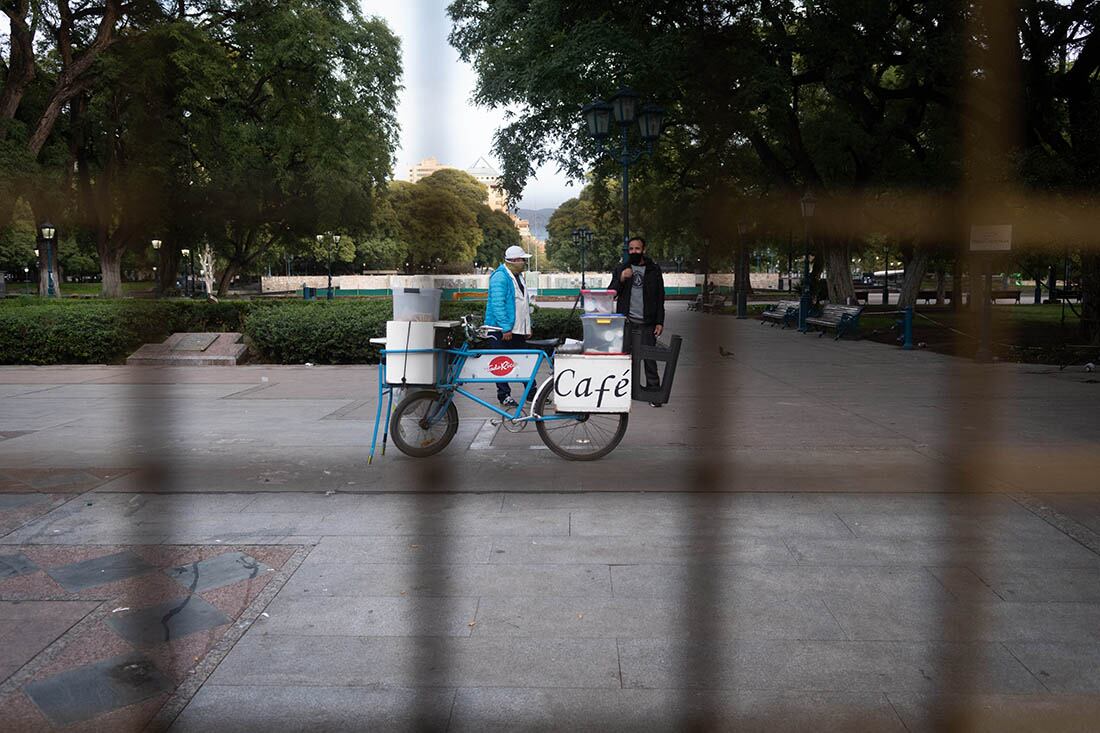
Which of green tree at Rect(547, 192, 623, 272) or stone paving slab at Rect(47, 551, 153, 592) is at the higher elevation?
green tree at Rect(547, 192, 623, 272)

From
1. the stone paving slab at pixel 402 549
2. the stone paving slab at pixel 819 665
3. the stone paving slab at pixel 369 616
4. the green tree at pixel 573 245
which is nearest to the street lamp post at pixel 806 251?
the stone paving slab at pixel 402 549

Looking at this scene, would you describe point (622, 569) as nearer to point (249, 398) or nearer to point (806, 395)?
point (806, 395)

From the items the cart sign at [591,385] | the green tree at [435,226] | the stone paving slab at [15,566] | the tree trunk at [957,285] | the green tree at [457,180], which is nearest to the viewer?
the green tree at [457,180]

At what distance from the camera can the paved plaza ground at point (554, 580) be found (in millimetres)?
2527

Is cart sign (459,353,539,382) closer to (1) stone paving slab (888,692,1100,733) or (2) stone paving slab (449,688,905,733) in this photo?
(2) stone paving slab (449,688,905,733)

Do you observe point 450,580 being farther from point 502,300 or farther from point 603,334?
point 502,300

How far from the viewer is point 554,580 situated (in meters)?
3.51

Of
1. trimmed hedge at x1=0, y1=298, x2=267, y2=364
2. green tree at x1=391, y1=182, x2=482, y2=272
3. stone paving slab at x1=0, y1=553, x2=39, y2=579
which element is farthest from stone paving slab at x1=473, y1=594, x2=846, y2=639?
green tree at x1=391, y1=182, x2=482, y2=272

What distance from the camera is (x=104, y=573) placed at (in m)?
3.58

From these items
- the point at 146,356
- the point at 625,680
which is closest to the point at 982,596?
the point at 625,680

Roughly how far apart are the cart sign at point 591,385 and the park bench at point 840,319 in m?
11.8

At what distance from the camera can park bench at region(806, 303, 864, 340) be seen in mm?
16078

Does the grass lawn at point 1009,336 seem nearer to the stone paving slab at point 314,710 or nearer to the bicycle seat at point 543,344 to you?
the bicycle seat at point 543,344

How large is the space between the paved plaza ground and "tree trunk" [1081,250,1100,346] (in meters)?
6.68
